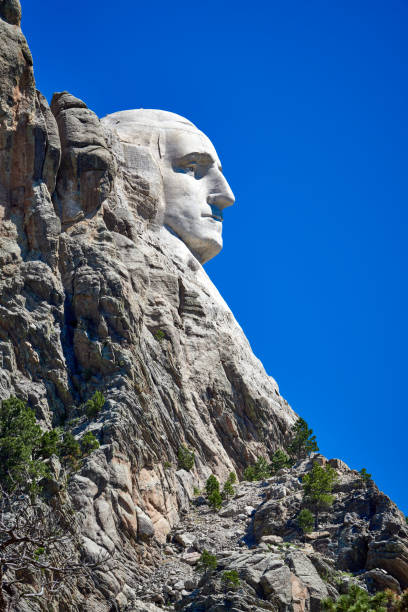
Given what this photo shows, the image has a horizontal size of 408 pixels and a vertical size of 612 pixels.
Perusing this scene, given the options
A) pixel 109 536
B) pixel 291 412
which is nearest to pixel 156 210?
pixel 291 412

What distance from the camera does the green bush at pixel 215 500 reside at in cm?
7406

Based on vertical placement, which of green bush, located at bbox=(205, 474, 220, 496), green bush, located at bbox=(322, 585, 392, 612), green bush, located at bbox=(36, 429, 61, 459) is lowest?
green bush, located at bbox=(322, 585, 392, 612)

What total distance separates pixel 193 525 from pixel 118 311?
53.3ft

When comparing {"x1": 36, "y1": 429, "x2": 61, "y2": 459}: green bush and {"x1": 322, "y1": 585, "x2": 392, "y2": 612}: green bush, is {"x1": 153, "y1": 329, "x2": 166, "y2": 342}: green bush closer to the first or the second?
{"x1": 36, "y1": 429, "x2": 61, "y2": 459}: green bush

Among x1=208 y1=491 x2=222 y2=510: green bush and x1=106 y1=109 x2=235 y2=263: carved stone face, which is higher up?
x1=106 y1=109 x2=235 y2=263: carved stone face

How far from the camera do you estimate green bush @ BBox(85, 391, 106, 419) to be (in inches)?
2844

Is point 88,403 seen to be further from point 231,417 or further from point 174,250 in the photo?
point 174,250

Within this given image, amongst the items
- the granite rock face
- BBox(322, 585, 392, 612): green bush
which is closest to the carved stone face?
the granite rock face

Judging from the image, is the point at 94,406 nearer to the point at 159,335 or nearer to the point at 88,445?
the point at 88,445

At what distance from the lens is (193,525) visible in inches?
2849

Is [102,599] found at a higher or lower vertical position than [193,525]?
lower

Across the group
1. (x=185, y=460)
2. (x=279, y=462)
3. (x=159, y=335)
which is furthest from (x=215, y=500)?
(x=159, y=335)

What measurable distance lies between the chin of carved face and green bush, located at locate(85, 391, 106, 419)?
3139cm

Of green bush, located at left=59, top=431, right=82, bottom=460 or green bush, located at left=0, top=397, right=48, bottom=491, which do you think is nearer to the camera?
green bush, located at left=0, top=397, right=48, bottom=491
